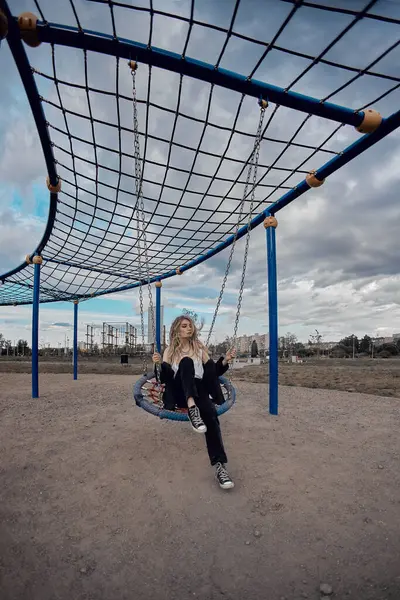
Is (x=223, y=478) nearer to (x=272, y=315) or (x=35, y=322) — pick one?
(x=272, y=315)

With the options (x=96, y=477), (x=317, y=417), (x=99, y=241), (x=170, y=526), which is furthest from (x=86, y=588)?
(x=99, y=241)

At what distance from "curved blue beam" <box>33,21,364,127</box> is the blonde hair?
1977 millimetres

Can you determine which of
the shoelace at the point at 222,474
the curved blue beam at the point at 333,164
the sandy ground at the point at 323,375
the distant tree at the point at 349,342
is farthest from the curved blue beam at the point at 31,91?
the distant tree at the point at 349,342

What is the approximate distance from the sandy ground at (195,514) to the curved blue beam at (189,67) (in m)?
2.74

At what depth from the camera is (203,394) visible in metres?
2.56

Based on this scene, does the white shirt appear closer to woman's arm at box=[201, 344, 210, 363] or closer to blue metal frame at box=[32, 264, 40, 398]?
woman's arm at box=[201, 344, 210, 363]

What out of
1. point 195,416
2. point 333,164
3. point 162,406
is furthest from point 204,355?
point 333,164

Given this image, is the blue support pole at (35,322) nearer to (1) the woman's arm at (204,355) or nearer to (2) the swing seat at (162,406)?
(2) the swing seat at (162,406)

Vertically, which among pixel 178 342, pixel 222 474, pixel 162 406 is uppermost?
pixel 178 342

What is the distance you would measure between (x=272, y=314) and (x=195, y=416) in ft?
6.93

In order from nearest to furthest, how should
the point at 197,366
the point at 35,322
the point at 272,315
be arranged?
the point at 197,366
the point at 272,315
the point at 35,322

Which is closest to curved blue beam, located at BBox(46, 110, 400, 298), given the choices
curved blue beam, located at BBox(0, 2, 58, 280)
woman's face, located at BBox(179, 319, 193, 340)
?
woman's face, located at BBox(179, 319, 193, 340)

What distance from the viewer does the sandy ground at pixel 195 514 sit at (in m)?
1.40

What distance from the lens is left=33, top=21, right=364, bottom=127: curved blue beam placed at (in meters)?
2.32
